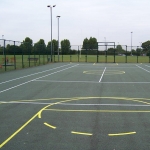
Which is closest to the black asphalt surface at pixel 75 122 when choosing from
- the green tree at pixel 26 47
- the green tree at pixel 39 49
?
the green tree at pixel 26 47

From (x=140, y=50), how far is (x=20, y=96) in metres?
48.4

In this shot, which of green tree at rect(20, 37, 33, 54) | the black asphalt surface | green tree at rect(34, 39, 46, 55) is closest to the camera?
the black asphalt surface

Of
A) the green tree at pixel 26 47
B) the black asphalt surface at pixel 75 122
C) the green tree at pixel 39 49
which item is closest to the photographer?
the black asphalt surface at pixel 75 122

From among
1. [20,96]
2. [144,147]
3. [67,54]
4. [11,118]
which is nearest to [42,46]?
[67,54]

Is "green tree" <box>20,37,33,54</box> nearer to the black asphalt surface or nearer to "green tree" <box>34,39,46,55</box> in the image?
"green tree" <box>34,39,46,55</box>

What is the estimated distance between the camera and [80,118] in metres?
8.15

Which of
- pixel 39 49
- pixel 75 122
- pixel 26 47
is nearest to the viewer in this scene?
pixel 75 122

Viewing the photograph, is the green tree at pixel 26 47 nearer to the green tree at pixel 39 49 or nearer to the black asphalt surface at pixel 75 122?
the green tree at pixel 39 49

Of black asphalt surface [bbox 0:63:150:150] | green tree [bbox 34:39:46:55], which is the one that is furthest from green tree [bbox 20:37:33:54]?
black asphalt surface [bbox 0:63:150:150]

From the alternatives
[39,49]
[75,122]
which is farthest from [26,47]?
[75,122]

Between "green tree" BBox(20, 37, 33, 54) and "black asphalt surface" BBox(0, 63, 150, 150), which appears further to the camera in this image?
"green tree" BBox(20, 37, 33, 54)

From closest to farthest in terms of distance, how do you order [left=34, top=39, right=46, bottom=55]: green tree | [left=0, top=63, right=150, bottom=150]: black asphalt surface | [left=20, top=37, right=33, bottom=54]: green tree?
1. [left=0, top=63, right=150, bottom=150]: black asphalt surface
2. [left=20, top=37, right=33, bottom=54]: green tree
3. [left=34, top=39, right=46, bottom=55]: green tree

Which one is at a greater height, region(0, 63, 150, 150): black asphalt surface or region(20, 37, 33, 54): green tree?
region(20, 37, 33, 54): green tree

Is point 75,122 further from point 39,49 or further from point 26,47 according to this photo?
point 39,49
